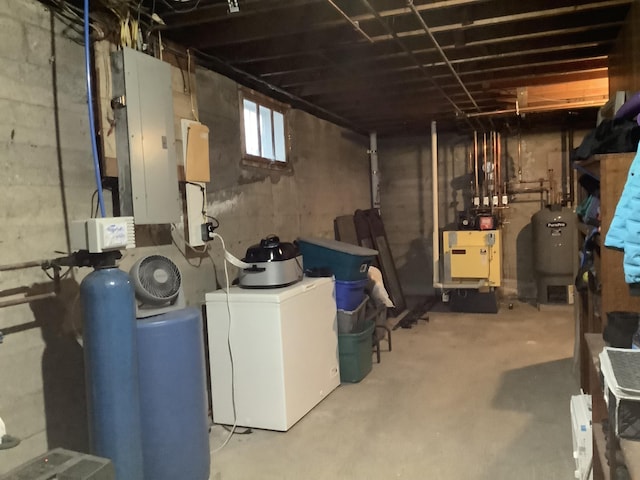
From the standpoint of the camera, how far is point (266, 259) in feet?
10.4

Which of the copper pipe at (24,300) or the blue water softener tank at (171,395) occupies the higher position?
the copper pipe at (24,300)

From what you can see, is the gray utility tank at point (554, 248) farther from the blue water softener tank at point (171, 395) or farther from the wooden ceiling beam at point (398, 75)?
the blue water softener tank at point (171, 395)

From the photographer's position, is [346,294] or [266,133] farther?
[266,133]

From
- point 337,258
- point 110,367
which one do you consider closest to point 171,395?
point 110,367

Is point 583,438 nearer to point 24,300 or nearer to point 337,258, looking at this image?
Answer: point 337,258

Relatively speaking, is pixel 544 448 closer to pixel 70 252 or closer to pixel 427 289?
pixel 70 252

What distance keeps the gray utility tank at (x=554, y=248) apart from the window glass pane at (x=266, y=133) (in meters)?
3.42

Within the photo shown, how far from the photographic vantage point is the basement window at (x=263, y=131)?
3.94 metres

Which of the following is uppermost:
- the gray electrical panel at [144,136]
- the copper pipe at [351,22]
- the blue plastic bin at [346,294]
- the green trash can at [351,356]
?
the copper pipe at [351,22]

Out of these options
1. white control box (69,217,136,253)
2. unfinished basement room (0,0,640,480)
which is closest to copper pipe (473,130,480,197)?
unfinished basement room (0,0,640,480)

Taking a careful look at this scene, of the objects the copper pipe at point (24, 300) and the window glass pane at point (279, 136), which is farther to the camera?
the window glass pane at point (279, 136)

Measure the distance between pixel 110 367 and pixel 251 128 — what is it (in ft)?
8.07

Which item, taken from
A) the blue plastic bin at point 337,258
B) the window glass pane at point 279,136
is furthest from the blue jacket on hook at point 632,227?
the window glass pane at point 279,136

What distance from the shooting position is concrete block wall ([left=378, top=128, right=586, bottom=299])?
6438 mm
